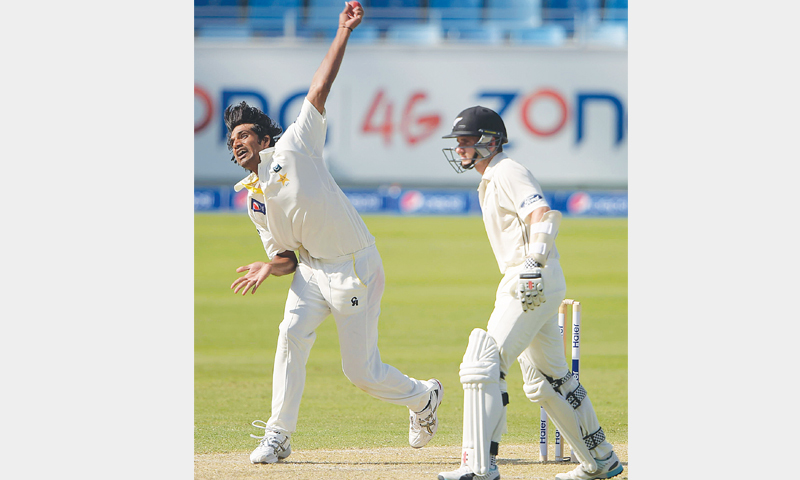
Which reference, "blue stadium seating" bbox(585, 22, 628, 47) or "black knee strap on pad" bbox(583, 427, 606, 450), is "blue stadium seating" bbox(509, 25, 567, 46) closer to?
"blue stadium seating" bbox(585, 22, 628, 47)

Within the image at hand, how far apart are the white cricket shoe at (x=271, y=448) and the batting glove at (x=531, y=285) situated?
1490 millimetres

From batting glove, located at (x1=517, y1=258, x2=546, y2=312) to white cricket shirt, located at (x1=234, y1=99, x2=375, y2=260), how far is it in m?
1.07

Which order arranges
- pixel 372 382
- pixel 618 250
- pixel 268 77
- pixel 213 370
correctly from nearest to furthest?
pixel 372 382
pixel 213 370
pixel 618 250
pixel 268 77

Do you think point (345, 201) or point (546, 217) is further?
point (345, 201)

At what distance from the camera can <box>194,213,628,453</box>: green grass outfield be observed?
531 centimetres

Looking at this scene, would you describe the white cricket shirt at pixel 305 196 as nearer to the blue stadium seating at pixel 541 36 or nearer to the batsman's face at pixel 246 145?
the batsman's face at pixel 246 145

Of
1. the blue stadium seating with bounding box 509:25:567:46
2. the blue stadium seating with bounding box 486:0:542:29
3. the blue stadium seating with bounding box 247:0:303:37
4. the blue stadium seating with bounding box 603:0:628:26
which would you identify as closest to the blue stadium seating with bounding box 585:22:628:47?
the blue stadium seating with bounding box 603:0:628:26

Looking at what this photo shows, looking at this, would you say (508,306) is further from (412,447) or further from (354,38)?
(354,38)

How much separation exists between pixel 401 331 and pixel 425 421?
16.0 ft

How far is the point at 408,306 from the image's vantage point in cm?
1070

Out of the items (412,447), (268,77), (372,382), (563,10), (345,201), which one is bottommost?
(412,447)

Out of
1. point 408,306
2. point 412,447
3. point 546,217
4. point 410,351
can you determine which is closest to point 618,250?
point 408,306

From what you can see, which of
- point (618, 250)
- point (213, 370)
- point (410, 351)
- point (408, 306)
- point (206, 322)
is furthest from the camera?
point (618, 250)

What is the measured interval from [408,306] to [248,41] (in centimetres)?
837
